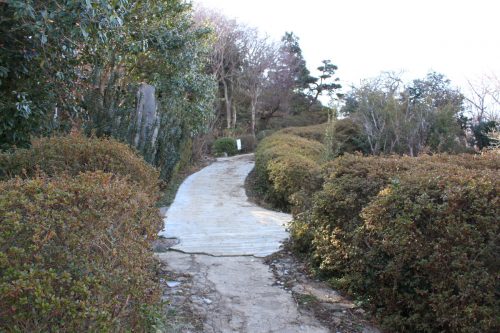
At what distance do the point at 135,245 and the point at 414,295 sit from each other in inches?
85.7

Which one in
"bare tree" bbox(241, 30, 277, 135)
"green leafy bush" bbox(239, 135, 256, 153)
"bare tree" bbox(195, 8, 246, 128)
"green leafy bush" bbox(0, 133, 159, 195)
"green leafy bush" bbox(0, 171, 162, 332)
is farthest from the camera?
"bare tree" bbox(241, 30, 277, 135)

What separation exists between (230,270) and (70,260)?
3.05 m

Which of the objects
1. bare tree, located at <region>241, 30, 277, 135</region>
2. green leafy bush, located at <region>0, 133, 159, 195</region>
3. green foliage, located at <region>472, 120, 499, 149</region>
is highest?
bare tree, located at <region>241, 30, 277, 135</region>

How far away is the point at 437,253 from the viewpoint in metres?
3.34

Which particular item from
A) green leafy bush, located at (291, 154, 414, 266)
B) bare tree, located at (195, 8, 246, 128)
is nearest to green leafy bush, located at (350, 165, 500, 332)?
green leafy bush, located at (291, 154, 414, 266)

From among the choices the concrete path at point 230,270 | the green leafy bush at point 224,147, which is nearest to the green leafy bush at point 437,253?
the concrete path at point 230,270

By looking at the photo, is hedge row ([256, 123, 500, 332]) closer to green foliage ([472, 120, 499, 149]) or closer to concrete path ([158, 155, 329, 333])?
concrete path ([158, 155, 329, 333])

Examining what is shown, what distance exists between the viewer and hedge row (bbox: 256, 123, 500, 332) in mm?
3279

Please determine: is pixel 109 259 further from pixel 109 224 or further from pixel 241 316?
pixel 241 316

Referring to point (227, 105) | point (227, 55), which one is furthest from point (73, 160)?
point (227, 105)

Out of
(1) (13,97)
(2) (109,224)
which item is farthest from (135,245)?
(1) (13,97)

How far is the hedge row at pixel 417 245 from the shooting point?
3279 mm

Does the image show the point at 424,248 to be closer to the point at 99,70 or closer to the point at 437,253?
the point at 437,253

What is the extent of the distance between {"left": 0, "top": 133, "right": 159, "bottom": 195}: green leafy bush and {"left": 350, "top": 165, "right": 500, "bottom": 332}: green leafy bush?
2.35 m
